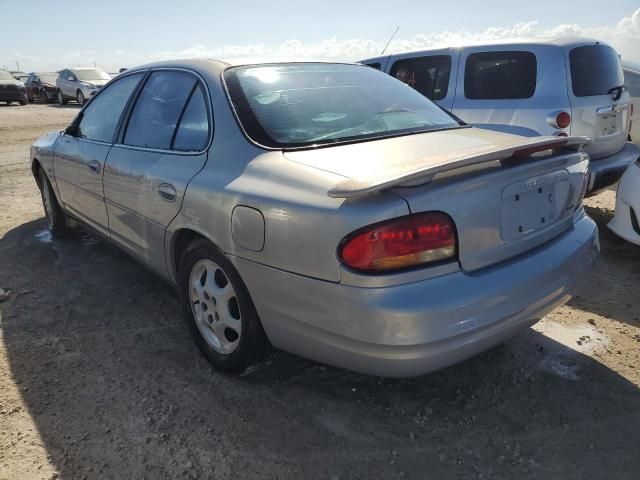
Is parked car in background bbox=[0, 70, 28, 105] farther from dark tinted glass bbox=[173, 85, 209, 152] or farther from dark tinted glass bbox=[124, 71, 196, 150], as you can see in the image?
dark tinted glass bbox=[173, 85, 209, 152]

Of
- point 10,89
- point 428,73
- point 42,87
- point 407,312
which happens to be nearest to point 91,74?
point 10,89

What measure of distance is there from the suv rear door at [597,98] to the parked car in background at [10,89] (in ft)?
75.6

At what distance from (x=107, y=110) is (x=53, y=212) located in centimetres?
156

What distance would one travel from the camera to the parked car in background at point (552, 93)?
4.70 m

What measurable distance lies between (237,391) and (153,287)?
152 cm

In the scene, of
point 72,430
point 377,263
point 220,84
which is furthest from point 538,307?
point 72,430

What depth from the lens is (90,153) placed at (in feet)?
12.1

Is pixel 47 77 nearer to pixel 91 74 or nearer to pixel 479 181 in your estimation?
pixel 91 74

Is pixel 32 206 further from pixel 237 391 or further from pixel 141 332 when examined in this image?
pixel 237 391

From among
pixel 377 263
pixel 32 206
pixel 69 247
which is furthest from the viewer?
pixel 32 206

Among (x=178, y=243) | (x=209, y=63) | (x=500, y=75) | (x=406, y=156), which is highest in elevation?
(x=209, y=63)

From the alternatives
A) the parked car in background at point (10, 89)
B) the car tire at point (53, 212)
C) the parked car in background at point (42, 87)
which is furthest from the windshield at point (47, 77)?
the car tire at point (53, 212)

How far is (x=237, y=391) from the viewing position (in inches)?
100

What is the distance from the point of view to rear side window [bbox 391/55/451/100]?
5.60 m
